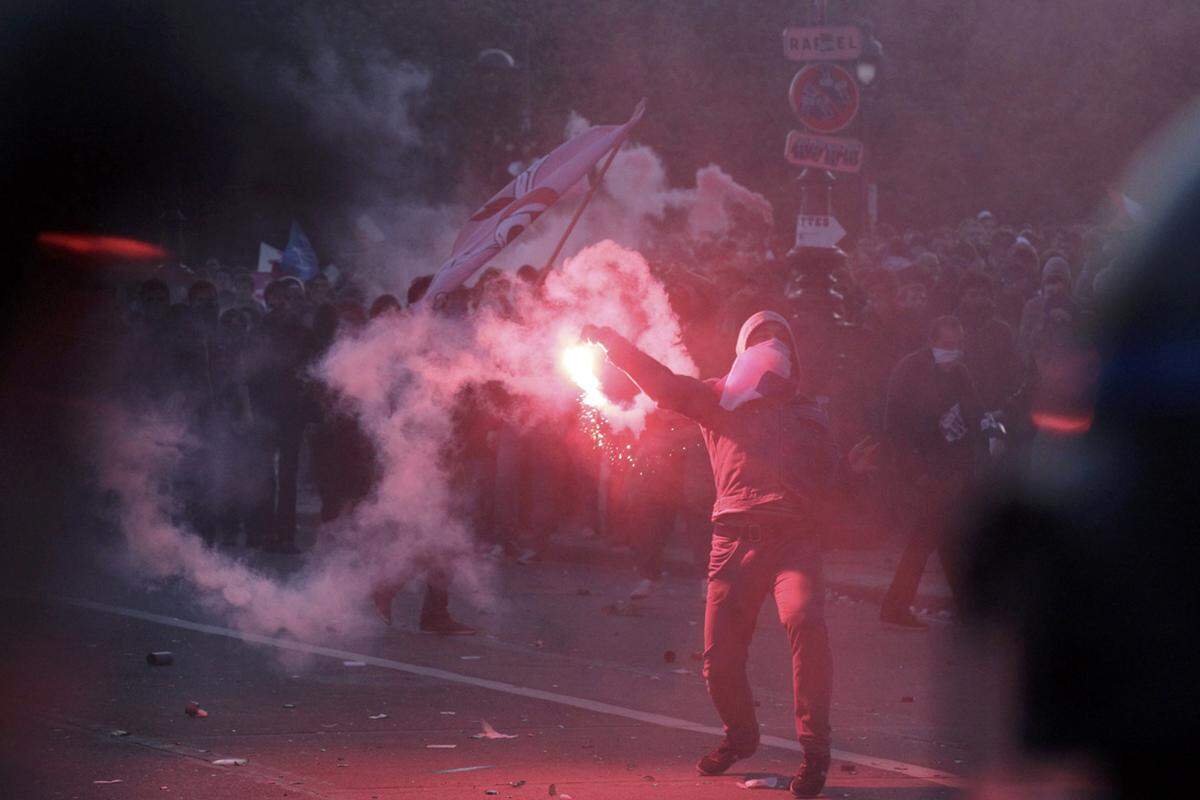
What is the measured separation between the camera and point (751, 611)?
7035mm

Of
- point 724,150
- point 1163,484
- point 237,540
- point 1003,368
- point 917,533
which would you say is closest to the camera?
point 1163,484

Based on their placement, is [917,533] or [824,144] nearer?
[917,533]

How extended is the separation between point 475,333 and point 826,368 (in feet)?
13.9

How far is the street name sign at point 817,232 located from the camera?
15609 millimetres

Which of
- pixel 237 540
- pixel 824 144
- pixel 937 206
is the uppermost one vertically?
pixel 937 206

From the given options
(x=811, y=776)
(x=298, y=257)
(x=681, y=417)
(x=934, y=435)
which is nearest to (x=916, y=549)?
(x=934, y=435)

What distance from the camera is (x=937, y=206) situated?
33438mm

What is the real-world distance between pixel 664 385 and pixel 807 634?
3.56 feet

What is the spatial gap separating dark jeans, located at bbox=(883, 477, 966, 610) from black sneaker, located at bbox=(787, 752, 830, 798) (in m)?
4.36

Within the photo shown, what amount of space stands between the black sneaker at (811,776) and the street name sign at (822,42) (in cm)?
1155

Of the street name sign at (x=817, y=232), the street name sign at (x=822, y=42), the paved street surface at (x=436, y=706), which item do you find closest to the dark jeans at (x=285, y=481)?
the paved street surface at (x=436, y=706)

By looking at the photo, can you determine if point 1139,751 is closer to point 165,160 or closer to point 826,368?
point 826,368

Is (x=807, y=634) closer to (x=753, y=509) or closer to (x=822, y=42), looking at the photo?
(x=753, y=509)

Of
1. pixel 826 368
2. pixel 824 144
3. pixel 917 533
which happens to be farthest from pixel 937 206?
pixel 917 533
